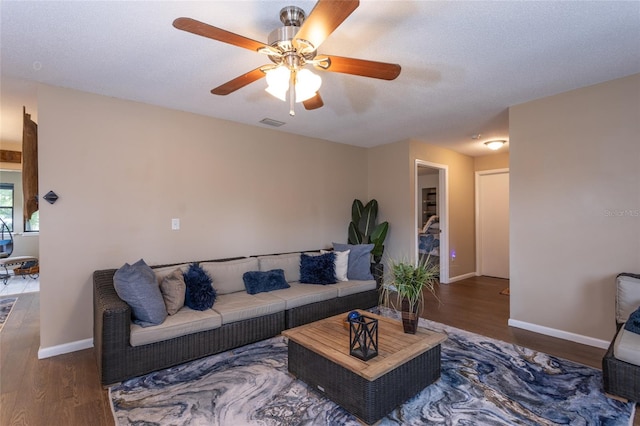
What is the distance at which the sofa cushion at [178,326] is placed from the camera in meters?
2.47

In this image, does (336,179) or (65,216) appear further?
(336,179)

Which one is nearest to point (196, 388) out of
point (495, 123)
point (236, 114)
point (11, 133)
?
point (236, 114)

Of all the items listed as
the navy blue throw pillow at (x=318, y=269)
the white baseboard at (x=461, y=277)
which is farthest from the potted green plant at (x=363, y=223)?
the white baseboard at (x=461, y=277)

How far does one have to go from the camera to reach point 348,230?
217 inches

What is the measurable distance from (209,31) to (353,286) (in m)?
3.21

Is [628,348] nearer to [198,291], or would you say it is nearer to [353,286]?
[353,286]

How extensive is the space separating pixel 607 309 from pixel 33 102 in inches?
251

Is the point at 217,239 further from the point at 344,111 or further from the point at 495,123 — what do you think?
the point at 495,123

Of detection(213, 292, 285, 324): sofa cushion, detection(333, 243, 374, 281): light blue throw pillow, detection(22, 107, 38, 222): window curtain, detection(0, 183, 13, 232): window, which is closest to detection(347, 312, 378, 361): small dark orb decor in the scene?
detection(213, 292, 285, 324): sofa cushion

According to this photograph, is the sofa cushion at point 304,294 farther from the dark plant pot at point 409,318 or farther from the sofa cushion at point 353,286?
the dark plant pot at point 409,318

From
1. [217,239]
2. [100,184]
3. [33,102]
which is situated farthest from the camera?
[217,239]

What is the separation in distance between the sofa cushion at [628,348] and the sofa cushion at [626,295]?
452mm

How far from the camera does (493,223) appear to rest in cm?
633

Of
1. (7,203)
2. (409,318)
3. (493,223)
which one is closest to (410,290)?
(409,318)
